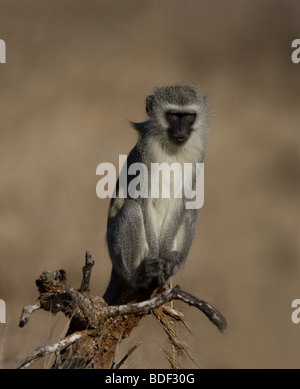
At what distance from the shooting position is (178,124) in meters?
7.32

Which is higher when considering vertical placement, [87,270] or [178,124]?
[178,124]

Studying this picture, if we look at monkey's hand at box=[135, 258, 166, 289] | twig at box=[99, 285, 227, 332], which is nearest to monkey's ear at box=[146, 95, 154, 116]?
monkey's hand at box=[135, 258, 166, 289]

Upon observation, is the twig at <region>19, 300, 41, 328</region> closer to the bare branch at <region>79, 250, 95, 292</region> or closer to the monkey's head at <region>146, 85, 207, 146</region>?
the bare branch at <region>79, 250, 95, 292</region>

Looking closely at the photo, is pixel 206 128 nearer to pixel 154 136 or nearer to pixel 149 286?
pixel 154 136

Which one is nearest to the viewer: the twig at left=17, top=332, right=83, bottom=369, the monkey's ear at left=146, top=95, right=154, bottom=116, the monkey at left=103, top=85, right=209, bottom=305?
the twig at left=17, top=332, right=83, bottom=369

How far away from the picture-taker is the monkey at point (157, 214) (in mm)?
6938

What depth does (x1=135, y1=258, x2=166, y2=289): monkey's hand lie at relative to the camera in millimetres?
6836

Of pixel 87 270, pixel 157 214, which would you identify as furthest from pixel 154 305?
pixel 157 214

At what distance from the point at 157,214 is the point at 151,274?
0.73 m

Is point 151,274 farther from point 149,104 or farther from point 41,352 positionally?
point 41,352

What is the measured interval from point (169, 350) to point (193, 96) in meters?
2.50

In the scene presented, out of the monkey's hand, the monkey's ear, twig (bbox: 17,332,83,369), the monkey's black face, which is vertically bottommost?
twig (bbox: 17,332,83,369)

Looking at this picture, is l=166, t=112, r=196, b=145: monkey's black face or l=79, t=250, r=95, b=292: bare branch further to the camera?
l=166, t=112, r=196, b=145: monkey's black face

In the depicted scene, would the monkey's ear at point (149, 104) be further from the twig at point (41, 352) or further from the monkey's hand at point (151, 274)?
the twig at point (41, 352)
